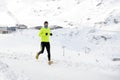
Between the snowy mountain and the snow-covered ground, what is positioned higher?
the snowy mountain

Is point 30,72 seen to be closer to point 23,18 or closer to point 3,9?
point 23,18

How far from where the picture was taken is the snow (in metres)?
12.9

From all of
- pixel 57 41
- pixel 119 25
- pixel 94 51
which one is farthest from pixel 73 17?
pixel 94 51

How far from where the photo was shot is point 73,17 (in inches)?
2244

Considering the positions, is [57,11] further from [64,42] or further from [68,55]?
[68,55]

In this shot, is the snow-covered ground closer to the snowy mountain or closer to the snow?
the snow

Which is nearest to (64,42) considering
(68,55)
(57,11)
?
(68,55)

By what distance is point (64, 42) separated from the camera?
28078mm

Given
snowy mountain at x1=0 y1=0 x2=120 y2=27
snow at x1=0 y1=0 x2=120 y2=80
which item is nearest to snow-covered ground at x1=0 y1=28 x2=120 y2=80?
snow at x1=0 y1=0 x2=120 y2=80

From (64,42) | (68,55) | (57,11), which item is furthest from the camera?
(57,11)

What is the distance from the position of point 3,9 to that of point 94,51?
46999 mm

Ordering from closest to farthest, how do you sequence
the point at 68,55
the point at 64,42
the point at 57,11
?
the point at 68,55 < the point at 64,42 < the point at 57,11

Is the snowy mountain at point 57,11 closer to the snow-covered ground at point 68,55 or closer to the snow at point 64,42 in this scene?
the snow at point 64,42

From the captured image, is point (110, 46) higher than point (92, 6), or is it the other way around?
point (92, 6)
